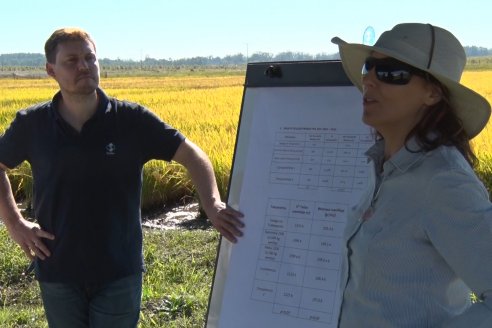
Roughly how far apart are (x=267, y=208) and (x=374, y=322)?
98 cm

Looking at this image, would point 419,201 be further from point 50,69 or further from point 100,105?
point 50,69

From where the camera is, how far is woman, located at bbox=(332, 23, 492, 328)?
1.41m

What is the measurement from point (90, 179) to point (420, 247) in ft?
5.28

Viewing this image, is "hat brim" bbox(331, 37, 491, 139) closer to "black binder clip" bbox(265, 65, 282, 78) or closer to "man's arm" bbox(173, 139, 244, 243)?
"black binder clip" bbox(265, 65, 282, 78)

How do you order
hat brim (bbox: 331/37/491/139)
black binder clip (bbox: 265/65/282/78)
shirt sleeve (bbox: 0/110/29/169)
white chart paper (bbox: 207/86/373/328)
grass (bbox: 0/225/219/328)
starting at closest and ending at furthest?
1. hat brim (bbox: 331/37/491/139)
2. white chart paper (bbox: 207/86/373/328)
3. black binder clip (bbox: 265/65/282/78)
4. shirt sleeve (bbox: 0/110/29/169)
5. grass (bbox: 0/225/219/328)

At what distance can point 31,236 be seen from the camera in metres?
2.81

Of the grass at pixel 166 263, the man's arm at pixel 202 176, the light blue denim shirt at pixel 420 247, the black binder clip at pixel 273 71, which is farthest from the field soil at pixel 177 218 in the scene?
Answer: the light blue denim shirt at pixel 420 247

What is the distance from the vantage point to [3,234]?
636 cm

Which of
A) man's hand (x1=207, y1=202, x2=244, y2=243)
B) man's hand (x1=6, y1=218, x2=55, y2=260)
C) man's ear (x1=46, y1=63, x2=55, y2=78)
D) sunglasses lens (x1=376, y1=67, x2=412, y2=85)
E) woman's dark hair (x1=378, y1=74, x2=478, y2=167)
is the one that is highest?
sunglasses lens (x1=376, y1=67, x2=412, y2=85)

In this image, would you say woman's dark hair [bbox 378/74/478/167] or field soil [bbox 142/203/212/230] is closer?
woman's dark hair [bbox 378/74/478/167]

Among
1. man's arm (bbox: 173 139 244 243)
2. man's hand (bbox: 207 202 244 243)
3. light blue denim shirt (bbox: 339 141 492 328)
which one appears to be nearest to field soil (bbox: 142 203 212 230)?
man's arm (bbox: 173 139 244 243)

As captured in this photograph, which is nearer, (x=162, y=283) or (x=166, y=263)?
(x=162, y=283)

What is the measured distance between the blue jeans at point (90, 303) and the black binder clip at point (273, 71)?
104 centimetres

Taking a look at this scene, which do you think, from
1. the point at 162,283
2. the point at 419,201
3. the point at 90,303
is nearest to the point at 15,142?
the point at 90,303
